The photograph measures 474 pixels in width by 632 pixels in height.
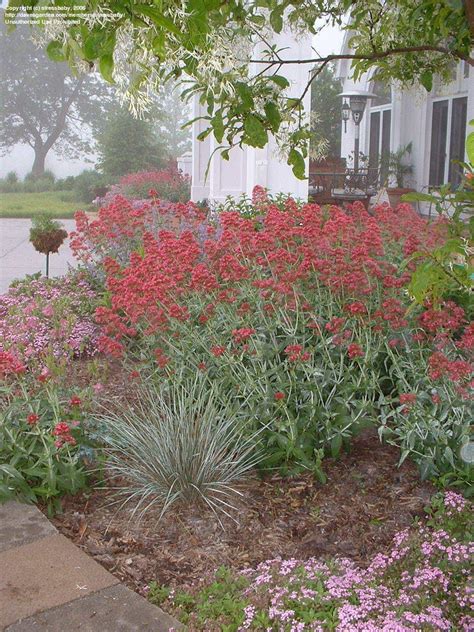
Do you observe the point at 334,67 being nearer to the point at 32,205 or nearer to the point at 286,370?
the point at 32,205

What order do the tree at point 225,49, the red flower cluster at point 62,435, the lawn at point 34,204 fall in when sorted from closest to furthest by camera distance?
1. the tree at point 225,49
2. the red flower cluster at point 62,435
3. the lawn at point 34,204

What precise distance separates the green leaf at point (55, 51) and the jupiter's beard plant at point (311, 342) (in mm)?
1360

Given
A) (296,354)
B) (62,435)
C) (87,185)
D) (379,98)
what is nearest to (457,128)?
(379,98)

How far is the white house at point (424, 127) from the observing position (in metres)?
12.1

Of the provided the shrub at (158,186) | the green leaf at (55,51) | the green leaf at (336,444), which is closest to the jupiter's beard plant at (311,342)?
the green leaf at (336,444)

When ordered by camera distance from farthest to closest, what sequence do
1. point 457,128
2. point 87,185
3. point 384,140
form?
1. point 384,140
2. point 87,185
3. point 457,128

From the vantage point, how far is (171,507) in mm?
2717

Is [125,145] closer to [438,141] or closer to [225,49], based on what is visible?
[438,141]

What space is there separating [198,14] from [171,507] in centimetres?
177

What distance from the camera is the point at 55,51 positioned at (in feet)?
5.73

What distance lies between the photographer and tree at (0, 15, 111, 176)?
1284 cm

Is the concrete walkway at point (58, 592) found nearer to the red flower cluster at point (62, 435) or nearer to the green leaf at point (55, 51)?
the red flower cluster at point (62, 435)

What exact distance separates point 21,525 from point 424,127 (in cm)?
1184

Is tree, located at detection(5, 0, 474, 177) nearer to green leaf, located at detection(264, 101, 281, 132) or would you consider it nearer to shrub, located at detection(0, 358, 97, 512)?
green leaf, located at detection(264, 101, 281, 132)
